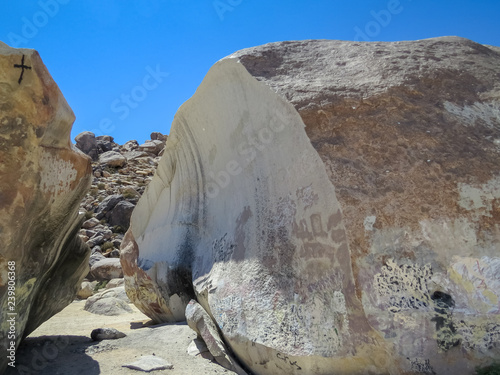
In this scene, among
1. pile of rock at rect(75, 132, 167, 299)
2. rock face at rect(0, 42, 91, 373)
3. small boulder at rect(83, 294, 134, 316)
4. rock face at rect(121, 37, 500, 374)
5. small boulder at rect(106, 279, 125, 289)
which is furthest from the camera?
pile of rock at rect(75, 132, 167, 299)

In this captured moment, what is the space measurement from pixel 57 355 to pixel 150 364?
0.88 m

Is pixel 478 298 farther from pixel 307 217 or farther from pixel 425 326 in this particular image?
pixel 307 217

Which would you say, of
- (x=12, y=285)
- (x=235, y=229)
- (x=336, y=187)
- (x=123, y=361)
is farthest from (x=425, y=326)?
(x=12, y=285)

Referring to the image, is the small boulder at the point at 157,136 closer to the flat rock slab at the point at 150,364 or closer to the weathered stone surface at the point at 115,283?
the weathered stone surface at the point at 115,283

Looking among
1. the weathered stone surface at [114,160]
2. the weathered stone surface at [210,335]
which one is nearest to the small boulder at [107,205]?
the weathered stone surface at [114,160]

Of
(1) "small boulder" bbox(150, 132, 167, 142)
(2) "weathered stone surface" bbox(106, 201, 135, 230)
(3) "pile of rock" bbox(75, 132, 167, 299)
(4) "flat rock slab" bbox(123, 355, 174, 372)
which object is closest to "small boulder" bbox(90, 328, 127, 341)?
(4) "flat rock slab" bbox(123, 355, 174, 372)

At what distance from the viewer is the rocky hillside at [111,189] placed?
1236cm

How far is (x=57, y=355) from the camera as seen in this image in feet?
10.0

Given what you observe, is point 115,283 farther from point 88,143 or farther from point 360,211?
point 88,143

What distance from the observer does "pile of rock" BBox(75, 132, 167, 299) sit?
9.68 m

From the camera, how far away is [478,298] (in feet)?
Result: 6.79

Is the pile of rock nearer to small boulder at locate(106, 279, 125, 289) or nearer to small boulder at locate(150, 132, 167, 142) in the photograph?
small boulder at locate(150, 132, 167, 142)

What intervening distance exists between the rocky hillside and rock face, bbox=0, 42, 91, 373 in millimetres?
7096

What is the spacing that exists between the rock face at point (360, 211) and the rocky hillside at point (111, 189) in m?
7.33
